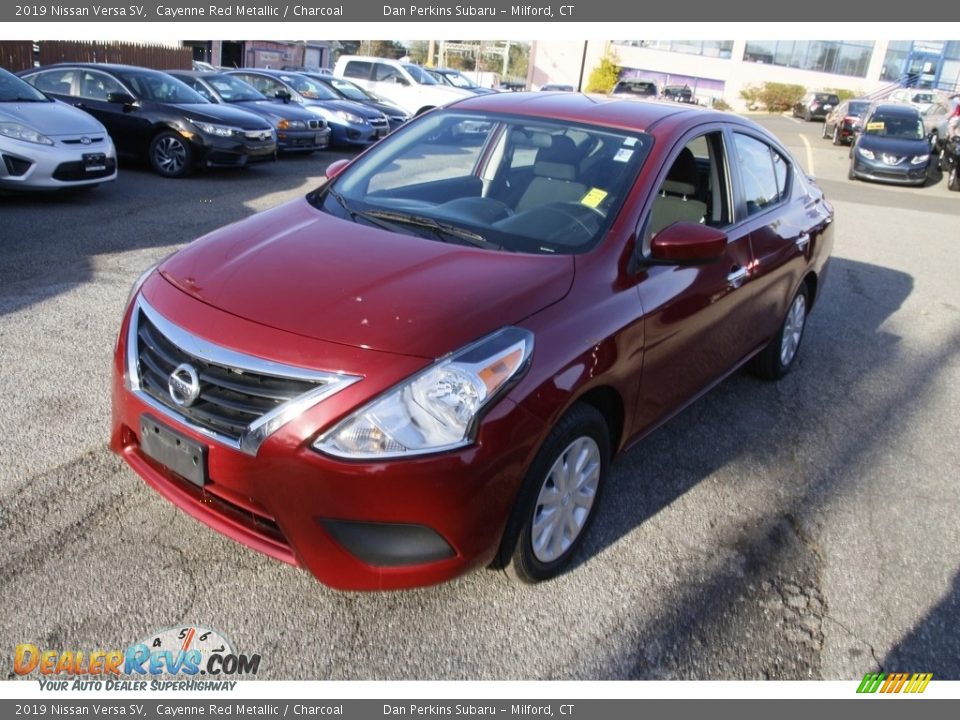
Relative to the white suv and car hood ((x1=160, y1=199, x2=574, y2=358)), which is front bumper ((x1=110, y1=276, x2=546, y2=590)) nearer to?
car hood ((x1=160, y1=199, x2=574, y2=358))

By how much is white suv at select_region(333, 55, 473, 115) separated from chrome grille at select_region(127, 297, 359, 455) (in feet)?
54.9

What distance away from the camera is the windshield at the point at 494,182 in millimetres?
3197

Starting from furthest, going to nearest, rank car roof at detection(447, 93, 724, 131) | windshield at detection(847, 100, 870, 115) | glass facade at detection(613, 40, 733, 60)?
1. glass facade at detection(613, 40, 733, 60)
2. windshield at detection(847, 100, 870, 115)
3. car roof at detection(447, 93, 724, 131)

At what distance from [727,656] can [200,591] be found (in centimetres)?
185

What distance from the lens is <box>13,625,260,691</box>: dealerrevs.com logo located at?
2393 millimetres

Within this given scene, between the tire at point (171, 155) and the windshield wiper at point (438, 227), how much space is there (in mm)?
8181

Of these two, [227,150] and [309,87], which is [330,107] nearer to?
[309,87]

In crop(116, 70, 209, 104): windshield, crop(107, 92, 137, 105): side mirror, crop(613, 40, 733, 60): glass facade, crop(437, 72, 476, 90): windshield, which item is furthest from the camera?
crop(613, 40, 733, 60): glass facade

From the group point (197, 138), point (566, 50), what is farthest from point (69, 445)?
point (566, 50)

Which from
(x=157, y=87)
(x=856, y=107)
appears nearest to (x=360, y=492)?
(x=157, y=87)

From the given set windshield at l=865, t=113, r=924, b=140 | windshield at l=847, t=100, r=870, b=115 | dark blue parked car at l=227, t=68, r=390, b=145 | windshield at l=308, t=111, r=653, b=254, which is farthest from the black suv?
windshield at l=847, t=100, r=870, b=115

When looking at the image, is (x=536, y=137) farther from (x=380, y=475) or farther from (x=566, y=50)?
(x=566, y=50)

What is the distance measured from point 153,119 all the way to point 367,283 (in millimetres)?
9378

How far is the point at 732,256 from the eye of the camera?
3.80 metres
